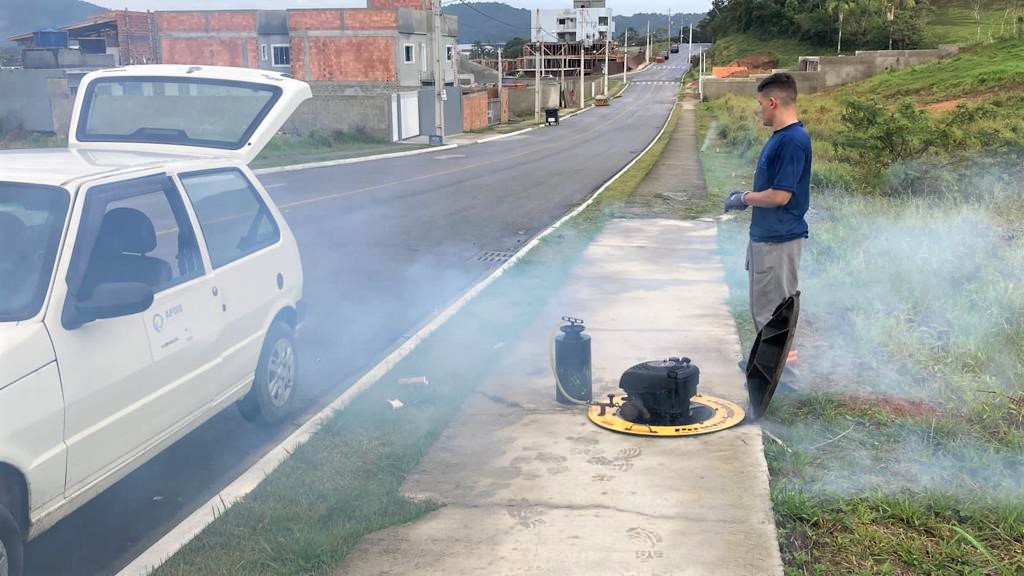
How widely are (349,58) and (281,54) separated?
5557mm

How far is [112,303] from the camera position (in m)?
4.02

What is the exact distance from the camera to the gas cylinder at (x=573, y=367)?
609 centimetres

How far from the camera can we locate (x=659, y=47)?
193 meters

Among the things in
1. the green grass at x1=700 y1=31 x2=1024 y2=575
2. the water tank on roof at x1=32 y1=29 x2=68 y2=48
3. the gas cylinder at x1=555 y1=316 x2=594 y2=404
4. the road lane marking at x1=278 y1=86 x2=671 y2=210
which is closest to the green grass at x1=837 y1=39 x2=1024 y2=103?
the road lane marking at x1=278 y1=86 x2=671 y2=210

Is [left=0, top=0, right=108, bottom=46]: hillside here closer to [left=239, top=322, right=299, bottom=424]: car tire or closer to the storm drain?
the storm drain

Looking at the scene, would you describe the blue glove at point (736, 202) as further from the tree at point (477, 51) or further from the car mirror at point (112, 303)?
the tree at point (477, 51)

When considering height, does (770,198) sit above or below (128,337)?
above

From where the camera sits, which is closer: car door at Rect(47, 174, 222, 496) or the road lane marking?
car door at Rect(47, 174, 222, 496)

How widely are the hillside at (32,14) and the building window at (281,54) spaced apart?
120 m

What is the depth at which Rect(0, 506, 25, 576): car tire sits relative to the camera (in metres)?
3.50

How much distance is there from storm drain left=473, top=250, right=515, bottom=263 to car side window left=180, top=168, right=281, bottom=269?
5853 mm

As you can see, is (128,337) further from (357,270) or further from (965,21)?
(965,21)

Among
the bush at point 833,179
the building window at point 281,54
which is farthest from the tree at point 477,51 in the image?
the bush at point 833,179

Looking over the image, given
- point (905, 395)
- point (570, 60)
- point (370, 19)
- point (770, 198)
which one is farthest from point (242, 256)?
point (570, 60)
